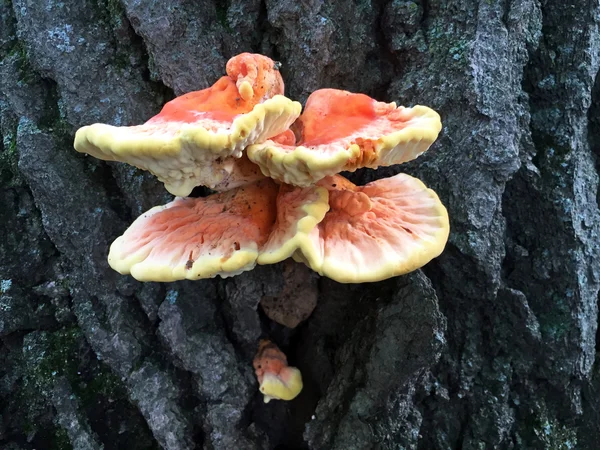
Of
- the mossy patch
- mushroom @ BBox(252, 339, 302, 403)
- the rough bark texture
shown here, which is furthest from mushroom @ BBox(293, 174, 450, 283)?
the mossy patch

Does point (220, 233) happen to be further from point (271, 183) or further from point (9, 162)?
point (9, 162)

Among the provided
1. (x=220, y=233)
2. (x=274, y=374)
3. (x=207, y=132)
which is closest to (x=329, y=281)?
(x=274, y=374)

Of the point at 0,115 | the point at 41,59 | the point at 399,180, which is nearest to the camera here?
the point at 399,180

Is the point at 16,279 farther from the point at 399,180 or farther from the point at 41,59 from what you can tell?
the point at 399,180

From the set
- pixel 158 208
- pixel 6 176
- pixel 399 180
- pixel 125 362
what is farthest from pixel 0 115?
pixel 399 180

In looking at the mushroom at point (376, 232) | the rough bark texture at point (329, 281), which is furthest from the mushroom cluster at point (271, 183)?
the rough bark texture at point (329, 281)

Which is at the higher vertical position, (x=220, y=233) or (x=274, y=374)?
(x=220, y=233)
